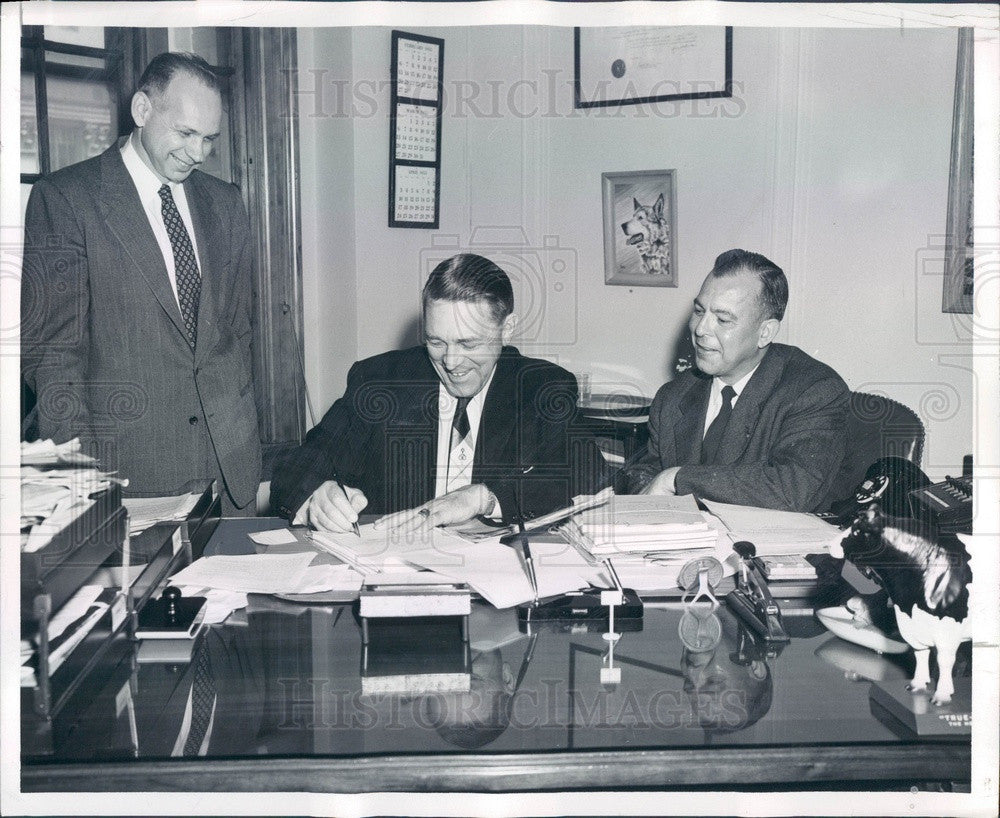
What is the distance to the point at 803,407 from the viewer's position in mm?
2426

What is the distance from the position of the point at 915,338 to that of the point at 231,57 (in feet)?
6.82

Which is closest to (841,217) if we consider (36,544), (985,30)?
(985,30)

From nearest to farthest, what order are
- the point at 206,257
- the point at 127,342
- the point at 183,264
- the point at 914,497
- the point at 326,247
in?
the point at 914,497, the point at 127,342, the point at 183,264, the point at 206,257, the point at 326,247

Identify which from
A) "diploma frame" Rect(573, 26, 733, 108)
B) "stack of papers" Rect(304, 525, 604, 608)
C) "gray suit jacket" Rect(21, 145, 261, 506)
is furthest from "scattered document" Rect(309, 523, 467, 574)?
"diploma frame" Rect(573, 26, 733, 108)

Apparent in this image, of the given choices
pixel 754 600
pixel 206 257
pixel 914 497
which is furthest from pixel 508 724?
pixel 206 257

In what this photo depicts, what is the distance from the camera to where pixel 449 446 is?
2.49 metres

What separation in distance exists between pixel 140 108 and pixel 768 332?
5.85 feet

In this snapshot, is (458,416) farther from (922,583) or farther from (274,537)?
(922,583)

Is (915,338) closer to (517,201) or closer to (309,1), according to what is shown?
(517,201)

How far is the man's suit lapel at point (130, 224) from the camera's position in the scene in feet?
7.45

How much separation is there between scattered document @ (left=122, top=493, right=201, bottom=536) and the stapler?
1.03 metres

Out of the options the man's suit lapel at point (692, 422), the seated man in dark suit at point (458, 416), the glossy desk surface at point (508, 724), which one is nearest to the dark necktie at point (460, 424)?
the seated man in dark suit at point (458, 416)

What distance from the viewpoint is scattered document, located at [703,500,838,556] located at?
1.71 metres

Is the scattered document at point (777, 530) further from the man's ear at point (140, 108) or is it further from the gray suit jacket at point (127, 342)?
the man's ear at point (140, 108)
